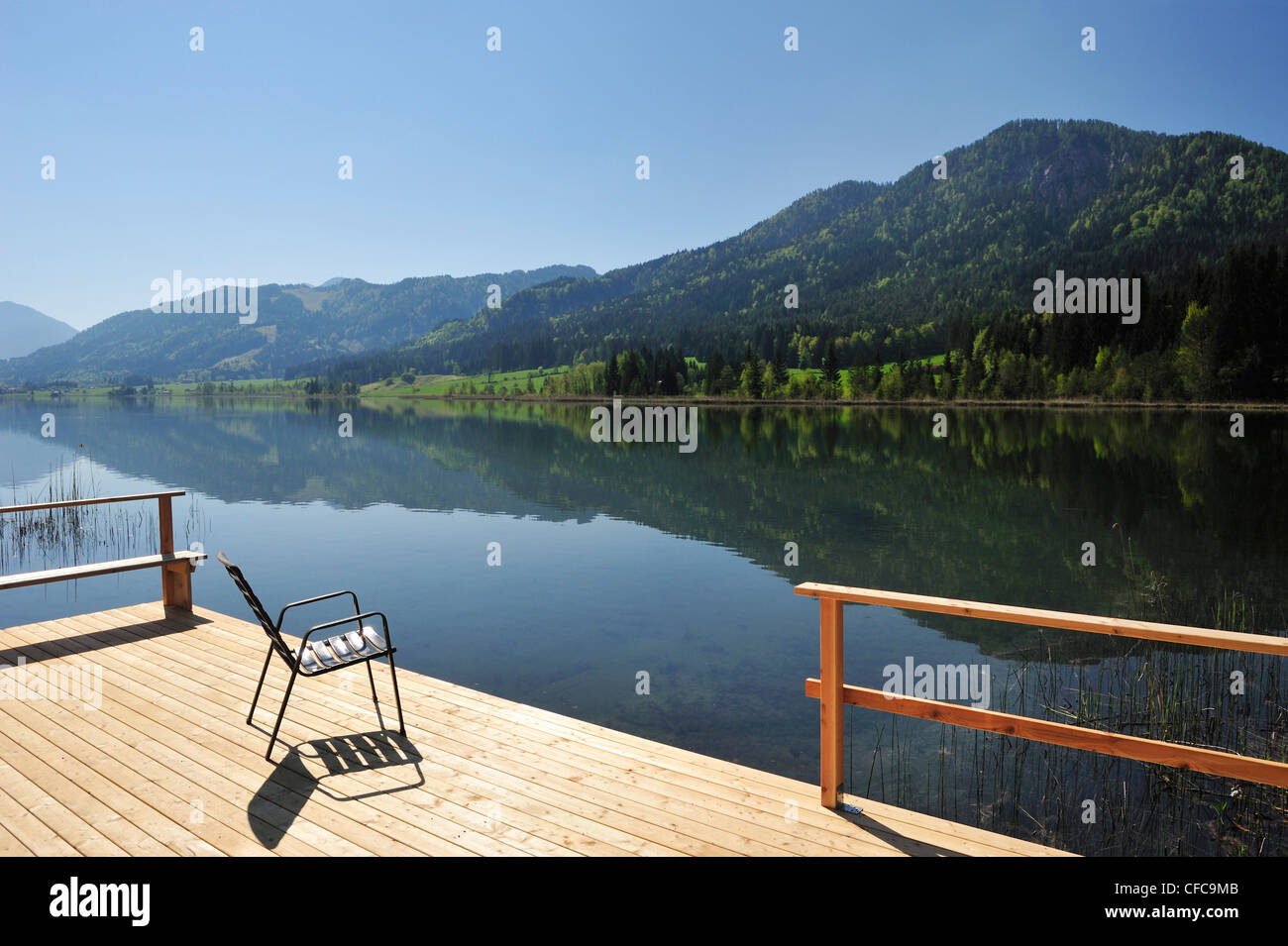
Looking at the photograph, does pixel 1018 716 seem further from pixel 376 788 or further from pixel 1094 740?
pixel 376 788

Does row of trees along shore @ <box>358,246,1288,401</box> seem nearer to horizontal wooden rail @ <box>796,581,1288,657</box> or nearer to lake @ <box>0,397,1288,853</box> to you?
lake @ <box>0,397,1288,853</box>

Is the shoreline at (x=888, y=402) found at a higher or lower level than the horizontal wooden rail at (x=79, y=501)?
higher

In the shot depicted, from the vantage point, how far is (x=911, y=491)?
25328mm

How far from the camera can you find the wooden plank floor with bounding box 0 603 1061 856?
3936mm

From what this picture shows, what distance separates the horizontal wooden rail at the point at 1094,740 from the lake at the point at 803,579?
9.57 feet

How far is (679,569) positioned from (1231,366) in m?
66.4

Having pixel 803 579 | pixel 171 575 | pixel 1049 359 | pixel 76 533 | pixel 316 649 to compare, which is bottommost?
pixel 803 579

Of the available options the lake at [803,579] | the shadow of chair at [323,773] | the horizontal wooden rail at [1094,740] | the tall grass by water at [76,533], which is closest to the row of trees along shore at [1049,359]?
the lake at [803,579]

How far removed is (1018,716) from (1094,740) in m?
0.36

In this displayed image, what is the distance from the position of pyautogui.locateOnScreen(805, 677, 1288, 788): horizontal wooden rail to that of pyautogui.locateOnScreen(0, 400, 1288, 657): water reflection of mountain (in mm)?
7781

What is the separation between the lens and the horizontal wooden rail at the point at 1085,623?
10.3ft

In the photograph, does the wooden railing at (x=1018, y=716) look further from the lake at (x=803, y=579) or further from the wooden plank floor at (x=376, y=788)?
the lake at (x=803, y=579)

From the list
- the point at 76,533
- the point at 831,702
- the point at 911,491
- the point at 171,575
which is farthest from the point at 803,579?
the point at 76,533
